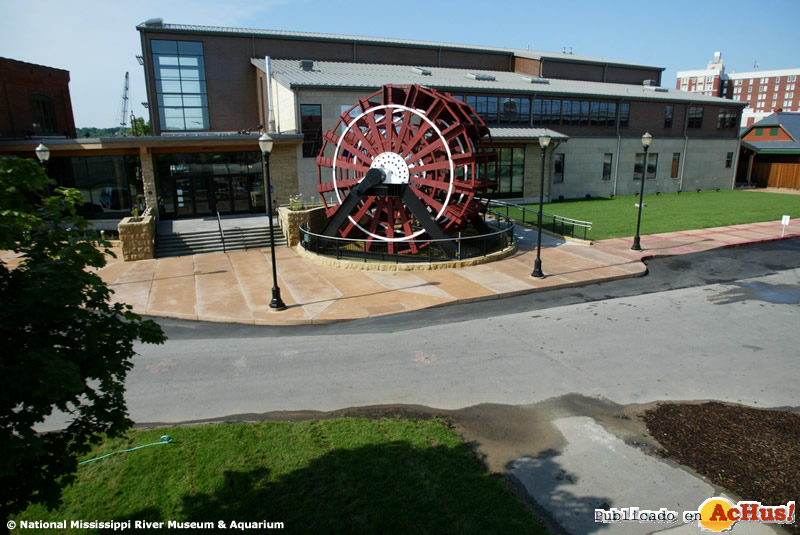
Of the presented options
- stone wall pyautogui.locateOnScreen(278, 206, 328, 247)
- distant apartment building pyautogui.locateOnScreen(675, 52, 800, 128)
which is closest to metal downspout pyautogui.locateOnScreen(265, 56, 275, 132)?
stone wall pyautogui.locateOnScreen(278, 206, 328, 247)

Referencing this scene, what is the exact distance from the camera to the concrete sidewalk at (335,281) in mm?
14141

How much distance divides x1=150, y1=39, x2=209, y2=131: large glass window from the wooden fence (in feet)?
151

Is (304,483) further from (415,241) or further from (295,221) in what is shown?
(295,221)

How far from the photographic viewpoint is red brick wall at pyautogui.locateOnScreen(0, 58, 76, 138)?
3206 centimetres

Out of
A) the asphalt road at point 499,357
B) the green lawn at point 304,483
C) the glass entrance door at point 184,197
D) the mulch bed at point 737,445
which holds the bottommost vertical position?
the asphalt road at point 499,357

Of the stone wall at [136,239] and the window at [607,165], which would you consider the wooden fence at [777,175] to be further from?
the stone wall at [136,239]

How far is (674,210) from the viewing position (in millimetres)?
30969

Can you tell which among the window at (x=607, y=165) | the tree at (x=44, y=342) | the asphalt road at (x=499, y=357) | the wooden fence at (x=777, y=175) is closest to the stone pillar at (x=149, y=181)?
the asphalt road at (x=499, y=357)

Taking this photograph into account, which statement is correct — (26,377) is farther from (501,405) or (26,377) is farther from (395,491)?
(501,405)

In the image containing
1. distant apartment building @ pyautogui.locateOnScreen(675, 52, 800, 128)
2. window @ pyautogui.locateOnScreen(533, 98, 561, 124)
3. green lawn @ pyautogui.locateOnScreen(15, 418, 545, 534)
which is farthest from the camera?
distant apartment building @ pyautogui.locateOnScreen(675, 52, 800, 128)

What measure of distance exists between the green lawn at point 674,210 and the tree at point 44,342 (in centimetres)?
2116

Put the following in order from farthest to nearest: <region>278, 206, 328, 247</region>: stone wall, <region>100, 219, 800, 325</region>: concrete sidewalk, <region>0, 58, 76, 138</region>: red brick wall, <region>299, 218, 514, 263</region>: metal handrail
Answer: <region>0, 58, 76, 138</region>: red brick wall < <region>278, 206, 328, 247</region>: stone wall < <region>299, 218, 514, 263</region>: metal handrail < <region>100, 219, 800, 325</region>: concrete sidewalk

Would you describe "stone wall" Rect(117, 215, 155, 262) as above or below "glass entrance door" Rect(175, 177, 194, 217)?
below

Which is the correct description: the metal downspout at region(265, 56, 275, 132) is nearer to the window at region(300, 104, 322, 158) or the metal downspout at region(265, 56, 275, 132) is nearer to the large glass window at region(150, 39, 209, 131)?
the window at region(300, 104, 322, 158)
